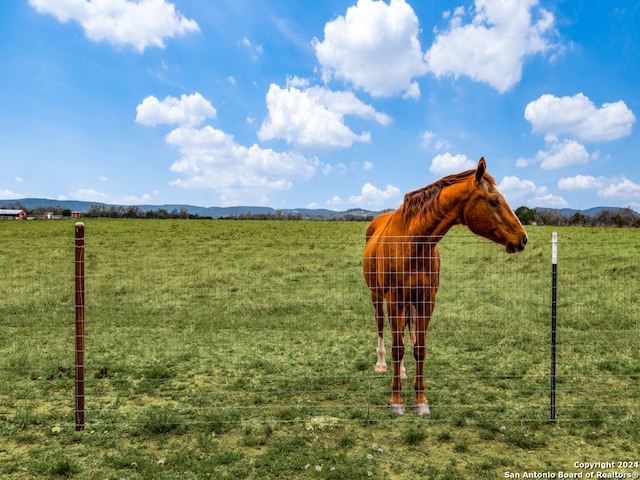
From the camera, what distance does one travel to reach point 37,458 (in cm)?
430

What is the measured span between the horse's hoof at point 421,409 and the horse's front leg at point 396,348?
0.54 ft

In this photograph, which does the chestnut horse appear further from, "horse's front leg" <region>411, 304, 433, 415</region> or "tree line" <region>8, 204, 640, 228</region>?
"tree line" <region>8, 204, 640, 228</region>

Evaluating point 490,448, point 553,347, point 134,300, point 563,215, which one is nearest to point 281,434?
point 490,448

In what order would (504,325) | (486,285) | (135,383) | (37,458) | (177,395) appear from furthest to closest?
(486,285) → (504,325) → (135,383) → (177,395) → (37,458)

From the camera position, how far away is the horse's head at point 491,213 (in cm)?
472

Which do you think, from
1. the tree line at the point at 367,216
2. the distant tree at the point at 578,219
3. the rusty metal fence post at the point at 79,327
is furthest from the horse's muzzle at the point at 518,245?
the distant tree at the point at 578,219

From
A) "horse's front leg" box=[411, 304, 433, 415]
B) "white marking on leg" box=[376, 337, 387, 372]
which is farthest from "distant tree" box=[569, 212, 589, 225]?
"horse's front leg" box=[411, 304, 433, 415]

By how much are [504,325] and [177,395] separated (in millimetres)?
7023

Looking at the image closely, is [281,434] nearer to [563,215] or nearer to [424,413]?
[424,413]

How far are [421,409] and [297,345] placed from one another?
11.2 ft

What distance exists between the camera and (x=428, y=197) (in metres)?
5.15

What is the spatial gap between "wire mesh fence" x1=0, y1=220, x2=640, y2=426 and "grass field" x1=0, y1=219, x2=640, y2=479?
0.13 ft

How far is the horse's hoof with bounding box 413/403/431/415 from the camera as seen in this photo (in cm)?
528

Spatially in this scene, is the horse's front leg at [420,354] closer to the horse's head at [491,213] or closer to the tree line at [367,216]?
the horse's head at [491,213]
